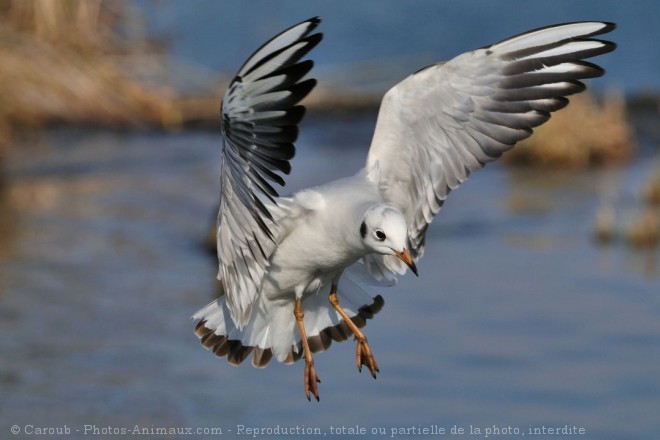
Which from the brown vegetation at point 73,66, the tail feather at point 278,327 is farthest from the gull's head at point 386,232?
the brown vegetation at point 73,66

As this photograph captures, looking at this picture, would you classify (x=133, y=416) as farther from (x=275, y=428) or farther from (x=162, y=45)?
(x=162, y=45)

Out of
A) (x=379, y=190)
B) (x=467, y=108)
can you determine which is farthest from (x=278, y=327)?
(x=467, y=108)

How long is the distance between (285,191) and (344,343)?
4618mm

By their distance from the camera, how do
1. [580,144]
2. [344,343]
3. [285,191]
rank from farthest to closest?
[580,144] → [285,191] → [344,343]

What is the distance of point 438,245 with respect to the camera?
15.3 meters

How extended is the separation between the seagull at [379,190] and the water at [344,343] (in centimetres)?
295

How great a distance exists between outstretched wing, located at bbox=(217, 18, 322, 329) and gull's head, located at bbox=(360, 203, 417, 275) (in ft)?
1.50

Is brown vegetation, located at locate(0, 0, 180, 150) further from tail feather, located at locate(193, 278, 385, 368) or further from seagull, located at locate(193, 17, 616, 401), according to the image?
seagull, located at locate(193, 17, 616, 401)

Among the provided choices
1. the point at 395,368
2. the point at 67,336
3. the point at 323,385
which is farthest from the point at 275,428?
the point at 67,336

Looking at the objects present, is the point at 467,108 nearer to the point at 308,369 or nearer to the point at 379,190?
the point at 379,190

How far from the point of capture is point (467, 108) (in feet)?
24.8

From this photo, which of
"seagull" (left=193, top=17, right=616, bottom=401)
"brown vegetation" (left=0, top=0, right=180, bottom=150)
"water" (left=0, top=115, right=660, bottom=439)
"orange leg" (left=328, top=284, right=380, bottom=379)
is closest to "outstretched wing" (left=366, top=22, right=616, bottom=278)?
"seagull" (left=193, top=17, right=616, bottom=401)

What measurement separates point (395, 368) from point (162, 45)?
901 centimetres

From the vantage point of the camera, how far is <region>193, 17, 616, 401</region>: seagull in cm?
694
